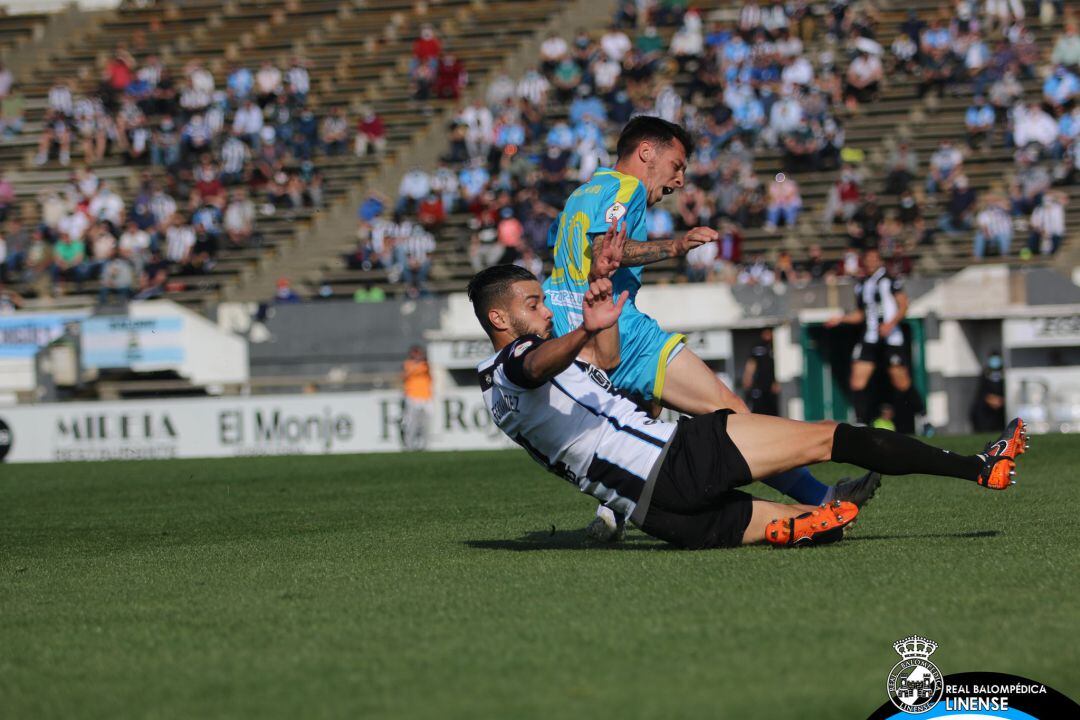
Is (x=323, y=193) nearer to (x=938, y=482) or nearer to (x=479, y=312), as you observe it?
(x=938, y=482)

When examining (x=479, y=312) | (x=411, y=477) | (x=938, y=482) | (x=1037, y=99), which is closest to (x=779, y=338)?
(x=1037, y=99)

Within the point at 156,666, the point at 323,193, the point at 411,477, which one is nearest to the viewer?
the point at 156,666

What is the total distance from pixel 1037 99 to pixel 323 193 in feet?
40.4

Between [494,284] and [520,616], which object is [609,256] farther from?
[520,616]

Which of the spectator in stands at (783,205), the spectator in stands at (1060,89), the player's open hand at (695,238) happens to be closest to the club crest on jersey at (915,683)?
the player's open hand at (695,238)

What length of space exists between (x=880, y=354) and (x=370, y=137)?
1231 cm

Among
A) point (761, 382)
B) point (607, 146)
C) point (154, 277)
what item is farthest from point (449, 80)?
point (761, 382)

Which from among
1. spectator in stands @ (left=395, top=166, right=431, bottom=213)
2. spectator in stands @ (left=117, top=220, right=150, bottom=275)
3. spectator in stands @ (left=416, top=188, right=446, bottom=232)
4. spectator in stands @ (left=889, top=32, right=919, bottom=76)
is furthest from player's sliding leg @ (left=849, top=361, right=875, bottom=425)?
spectator in stands @ (left=117, top=220, right=150, bottom=275)

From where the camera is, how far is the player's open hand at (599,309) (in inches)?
233

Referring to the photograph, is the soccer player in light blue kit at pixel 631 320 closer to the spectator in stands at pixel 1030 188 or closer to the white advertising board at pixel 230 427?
the white advertising board at pixel 230 427

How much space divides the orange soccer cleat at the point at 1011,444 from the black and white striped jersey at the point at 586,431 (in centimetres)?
134

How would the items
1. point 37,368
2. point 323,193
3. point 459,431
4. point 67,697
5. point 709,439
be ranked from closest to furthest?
point 67,697, point 709,439, point 459,431, point 37,368, point 323,193

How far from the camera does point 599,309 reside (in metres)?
5.95

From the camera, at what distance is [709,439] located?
659cm
